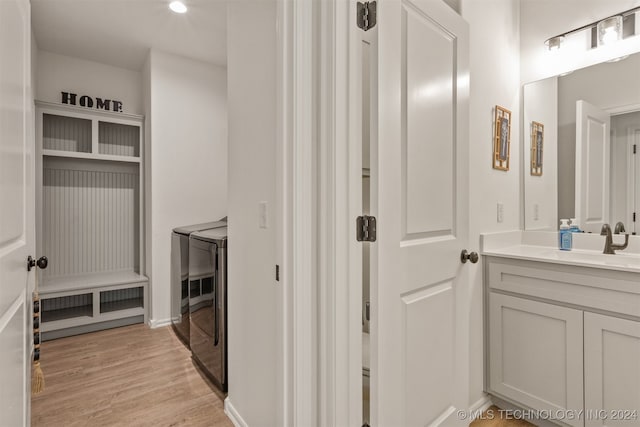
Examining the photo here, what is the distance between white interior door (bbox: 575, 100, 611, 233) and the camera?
1863 millimetres

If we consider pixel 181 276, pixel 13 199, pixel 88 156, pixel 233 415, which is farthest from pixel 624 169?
pixel 88 156

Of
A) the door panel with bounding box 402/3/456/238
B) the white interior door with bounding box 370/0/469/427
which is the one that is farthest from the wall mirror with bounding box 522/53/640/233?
the door panel with bounding box 402/3/456/238

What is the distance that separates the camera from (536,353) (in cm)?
168

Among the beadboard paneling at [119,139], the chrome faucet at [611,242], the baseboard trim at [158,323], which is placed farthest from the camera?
the beadboard paneling at [119,139]

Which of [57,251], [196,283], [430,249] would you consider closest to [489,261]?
[430,249]

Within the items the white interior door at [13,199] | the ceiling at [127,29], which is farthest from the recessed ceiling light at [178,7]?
the white interior door at [13,199]

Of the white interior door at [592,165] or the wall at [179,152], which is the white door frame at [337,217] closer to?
the white interior door at [592,165]

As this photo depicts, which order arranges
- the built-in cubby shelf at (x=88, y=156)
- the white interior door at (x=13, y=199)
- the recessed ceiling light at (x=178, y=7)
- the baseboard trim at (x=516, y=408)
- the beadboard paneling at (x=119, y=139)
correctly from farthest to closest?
the beadboard paneling at (x=119, y=139) < the built-in cubby shelf at (x=88, y=156) < the recessed ceiling light at (x=178, y=7) < the baseboard trim at (x=516, y=408) < the white interior door at (x=13, y=199)

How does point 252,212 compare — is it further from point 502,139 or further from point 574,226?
point 574,226

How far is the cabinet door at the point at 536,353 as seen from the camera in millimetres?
1550

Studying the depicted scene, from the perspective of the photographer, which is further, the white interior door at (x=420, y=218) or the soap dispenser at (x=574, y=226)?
the soap dispenser at (x=574, y=226)

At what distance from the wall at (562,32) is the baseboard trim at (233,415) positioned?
104 inches

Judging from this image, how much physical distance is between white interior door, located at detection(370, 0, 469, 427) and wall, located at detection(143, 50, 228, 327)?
2.74 metres

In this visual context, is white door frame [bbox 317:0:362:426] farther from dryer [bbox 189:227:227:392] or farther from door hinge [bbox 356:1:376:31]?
dryer [bbox 189:227:227:392]
